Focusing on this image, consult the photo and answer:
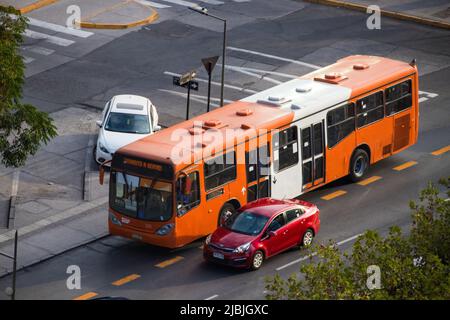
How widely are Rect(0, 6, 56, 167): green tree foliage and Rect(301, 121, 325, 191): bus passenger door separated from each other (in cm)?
775

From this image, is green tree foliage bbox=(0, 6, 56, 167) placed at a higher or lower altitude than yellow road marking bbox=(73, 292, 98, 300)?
higher

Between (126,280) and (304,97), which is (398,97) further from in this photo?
(126,280)

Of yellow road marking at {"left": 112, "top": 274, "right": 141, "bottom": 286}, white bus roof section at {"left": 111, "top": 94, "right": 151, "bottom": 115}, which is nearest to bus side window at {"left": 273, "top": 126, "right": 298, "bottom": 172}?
yellow road marking at {"left": 112, "top": 274, "right": 141, "bottom": 286}

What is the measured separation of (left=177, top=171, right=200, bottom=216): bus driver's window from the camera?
109 ft

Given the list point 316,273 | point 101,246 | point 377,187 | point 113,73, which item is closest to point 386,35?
point 113,73

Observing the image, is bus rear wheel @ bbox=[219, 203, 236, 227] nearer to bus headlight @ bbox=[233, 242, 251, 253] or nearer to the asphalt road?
the asphalt road

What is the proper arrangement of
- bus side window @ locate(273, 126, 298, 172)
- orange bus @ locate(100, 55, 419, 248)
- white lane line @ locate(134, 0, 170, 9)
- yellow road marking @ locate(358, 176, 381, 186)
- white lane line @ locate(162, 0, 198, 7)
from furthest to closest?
1. white lane line @ locate(162, 0, 198, 7)
2. white lane line @ locate(134, 0, 170, 9)
3. yellow road marking @ locate(358, 176, 381, 186)
4. bus side window @ locate(273, 126, 298, 172)
5. orange bus @ locate(100, 55, 419, 248)

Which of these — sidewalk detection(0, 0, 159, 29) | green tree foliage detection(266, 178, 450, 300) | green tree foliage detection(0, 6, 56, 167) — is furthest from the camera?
sidewalk detection(0, 0, 159, 29)

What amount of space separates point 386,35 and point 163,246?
21.5m

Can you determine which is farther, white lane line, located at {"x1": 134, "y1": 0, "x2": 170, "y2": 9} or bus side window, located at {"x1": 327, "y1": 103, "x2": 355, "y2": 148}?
white lane line, located at {"x1": 134, "y1": 0, "x2": 170, "y2": 9}

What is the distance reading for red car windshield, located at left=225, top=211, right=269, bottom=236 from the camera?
109 feet

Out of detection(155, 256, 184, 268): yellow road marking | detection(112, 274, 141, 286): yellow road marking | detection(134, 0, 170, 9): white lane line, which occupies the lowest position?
detection(112, 274, 141, 286): yellow road marking

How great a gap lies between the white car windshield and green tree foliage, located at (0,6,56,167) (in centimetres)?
722

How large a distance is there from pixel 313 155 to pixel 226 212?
3.76m
